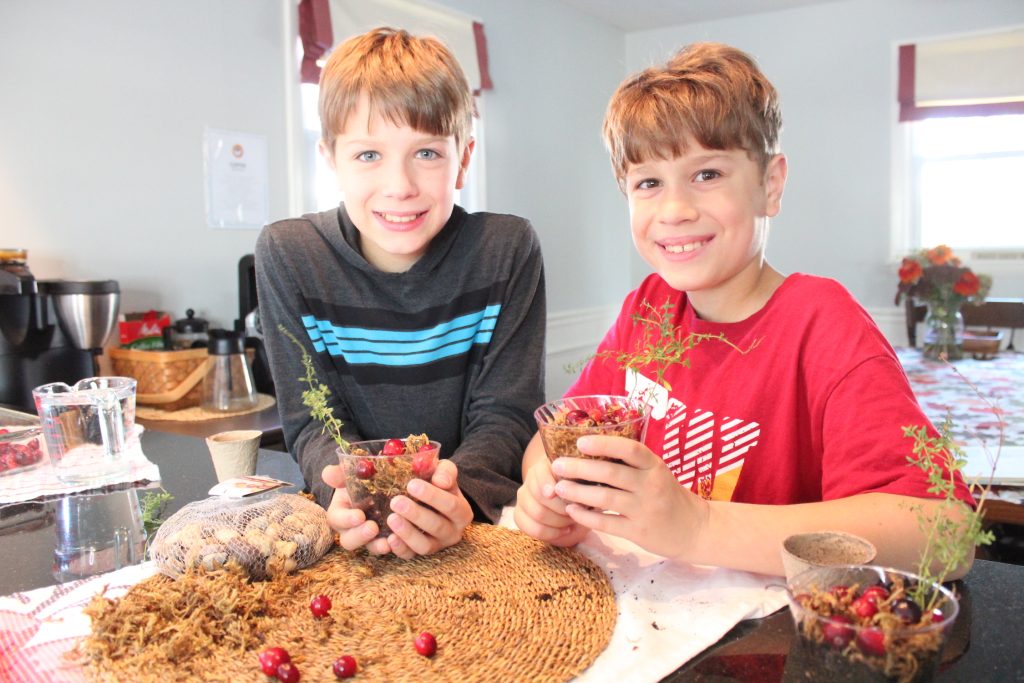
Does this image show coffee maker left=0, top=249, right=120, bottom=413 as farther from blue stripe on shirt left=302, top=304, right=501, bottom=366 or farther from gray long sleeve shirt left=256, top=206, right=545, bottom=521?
blue stripe on shirt left=302, top=304, right=501, bottom=366

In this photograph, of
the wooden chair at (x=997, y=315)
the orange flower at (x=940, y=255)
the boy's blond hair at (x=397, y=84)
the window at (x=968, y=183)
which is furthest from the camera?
the window at (x=968, y=183)

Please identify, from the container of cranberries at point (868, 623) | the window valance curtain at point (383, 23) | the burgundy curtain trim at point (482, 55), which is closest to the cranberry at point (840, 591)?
the container of cranberries at point (868, 623)

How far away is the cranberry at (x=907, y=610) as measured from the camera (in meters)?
0.56

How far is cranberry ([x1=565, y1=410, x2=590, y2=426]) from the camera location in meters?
0.87

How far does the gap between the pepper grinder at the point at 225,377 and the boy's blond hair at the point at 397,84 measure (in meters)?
1.20

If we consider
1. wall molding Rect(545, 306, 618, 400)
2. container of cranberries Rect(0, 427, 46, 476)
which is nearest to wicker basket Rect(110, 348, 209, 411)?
container of cranberries Rect(0, 427, 46, 476)

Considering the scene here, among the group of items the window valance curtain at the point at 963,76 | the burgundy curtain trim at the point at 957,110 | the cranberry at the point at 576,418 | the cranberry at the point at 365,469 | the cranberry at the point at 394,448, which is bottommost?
the cranberry at the point at 365,469

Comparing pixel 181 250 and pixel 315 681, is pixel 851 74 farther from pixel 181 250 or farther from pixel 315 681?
pixel 315 681

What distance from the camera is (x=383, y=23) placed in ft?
10.1

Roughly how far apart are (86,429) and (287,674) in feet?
2.77

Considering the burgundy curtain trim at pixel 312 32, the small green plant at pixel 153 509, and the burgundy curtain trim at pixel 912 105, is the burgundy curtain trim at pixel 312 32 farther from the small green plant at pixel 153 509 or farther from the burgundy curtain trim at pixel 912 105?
the burgundy curtain trim at pixel 912 105

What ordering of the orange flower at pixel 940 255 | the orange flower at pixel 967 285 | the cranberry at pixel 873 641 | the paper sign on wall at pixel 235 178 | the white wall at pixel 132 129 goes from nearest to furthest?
1. the cranberry at pixel 873 641
2. the white wall at pixel 132 129
3. the paper sign on wall at pixel 235 178
4. the orange flower at pixel 967 285
5. the orange flower at pixel 940 255

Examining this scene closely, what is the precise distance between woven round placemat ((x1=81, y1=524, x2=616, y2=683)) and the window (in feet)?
16.0

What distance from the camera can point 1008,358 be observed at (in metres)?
3.78
